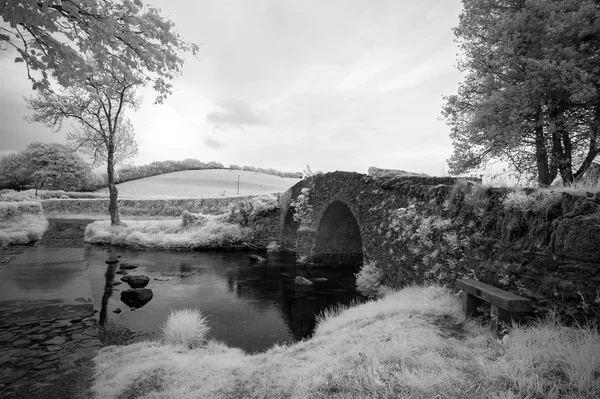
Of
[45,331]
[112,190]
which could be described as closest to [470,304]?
[45,331]

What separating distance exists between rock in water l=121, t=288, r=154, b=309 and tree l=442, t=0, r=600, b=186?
1214cm

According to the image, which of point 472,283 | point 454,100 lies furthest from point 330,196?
point 472,283

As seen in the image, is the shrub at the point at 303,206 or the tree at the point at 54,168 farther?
the tree at the point at 54,168

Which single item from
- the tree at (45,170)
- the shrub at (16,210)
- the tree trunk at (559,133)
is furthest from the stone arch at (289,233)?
the tree at (45,170)

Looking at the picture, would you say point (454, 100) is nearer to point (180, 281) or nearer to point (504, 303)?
point (504, 303)

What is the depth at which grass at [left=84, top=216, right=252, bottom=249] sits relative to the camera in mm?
19219

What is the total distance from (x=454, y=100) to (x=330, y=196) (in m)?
6.45

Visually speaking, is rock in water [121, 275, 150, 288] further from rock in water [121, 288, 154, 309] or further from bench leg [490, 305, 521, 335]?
bench leg [490, 305, 521, 335]

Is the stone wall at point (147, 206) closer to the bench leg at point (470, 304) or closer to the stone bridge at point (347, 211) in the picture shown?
the stone bridge at point (347, 211)

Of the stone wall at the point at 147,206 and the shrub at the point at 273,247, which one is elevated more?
the stone wall at the point at 147,206

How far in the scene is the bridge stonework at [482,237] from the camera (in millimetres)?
3609

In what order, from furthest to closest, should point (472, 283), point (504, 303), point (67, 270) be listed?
point (67, 270), point (472, 283), point (504, 303)

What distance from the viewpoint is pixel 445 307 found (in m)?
5.39

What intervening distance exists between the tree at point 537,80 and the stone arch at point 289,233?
11149 millimetres
